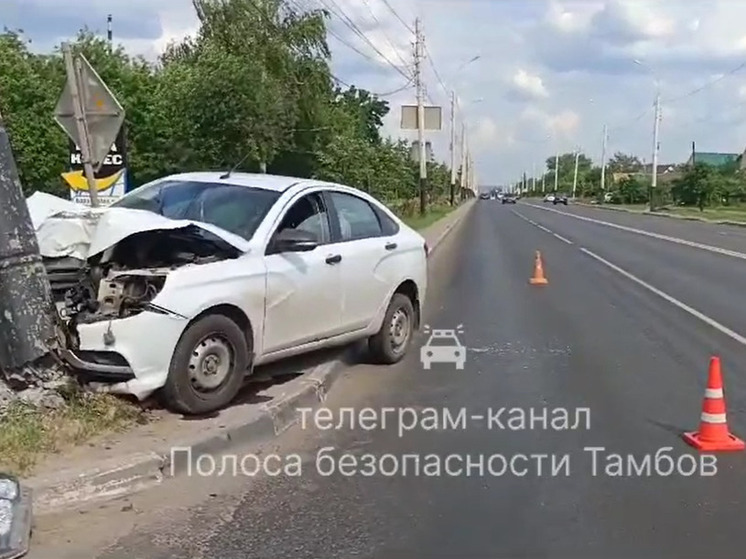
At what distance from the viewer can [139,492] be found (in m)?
5.76

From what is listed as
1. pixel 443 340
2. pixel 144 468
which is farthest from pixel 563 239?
pixel 144 468

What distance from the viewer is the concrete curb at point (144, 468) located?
544 centimetres

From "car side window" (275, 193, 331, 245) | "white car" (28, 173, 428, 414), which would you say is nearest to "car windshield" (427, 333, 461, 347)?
"white car" (28, 173, 428, 414)

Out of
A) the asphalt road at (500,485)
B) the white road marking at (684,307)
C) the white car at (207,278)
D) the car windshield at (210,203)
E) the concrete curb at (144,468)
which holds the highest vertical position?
the car windshield at (210,203)

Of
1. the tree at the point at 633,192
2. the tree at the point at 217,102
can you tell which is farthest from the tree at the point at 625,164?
the tree at the point at 217,102

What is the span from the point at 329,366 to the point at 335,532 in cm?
383

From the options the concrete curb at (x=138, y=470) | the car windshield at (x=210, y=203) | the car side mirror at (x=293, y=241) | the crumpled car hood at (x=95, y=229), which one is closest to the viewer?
the concrete curb at (x=138, y=470)

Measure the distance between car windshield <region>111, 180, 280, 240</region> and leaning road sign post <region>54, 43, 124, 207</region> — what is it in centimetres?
94

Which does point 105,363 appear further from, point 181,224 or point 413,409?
point 413,409

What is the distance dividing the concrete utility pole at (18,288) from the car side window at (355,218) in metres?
2.87

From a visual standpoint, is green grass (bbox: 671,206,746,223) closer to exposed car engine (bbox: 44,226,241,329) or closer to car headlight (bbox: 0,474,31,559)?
exposed car engine (bbox: 44,226,241,329)

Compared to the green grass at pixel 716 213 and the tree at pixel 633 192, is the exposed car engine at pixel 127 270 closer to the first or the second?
the green grass at pixel 716 213

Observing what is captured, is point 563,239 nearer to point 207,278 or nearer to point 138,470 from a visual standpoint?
point 207,278

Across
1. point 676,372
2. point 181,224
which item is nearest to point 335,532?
point 181,224
